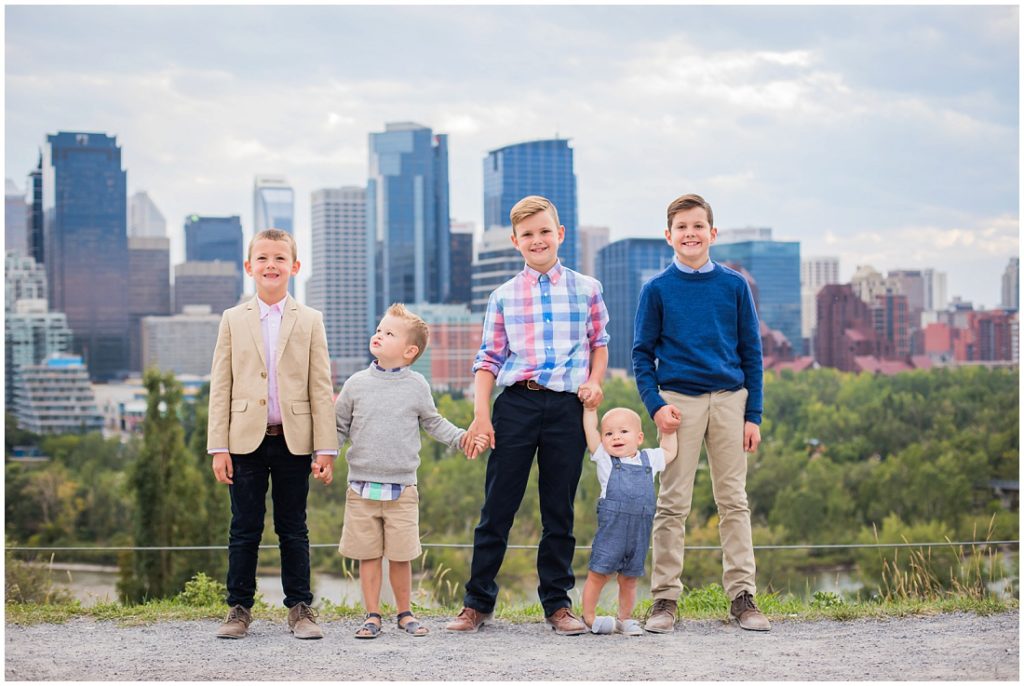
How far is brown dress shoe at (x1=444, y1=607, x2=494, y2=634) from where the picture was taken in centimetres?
338

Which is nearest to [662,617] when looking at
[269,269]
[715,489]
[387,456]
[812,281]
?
[715,489]

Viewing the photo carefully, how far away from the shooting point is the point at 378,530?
3.39 meters

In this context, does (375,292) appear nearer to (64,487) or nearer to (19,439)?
(19,439)

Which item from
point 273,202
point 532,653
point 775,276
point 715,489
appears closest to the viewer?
point 532,653

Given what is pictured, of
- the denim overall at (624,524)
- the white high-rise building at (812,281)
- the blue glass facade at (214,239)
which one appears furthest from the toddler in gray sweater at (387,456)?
the blue glass facade at (214,239)

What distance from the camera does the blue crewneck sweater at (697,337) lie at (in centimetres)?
345

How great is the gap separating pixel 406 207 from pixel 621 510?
9711 cm

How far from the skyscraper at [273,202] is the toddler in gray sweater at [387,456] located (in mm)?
82667

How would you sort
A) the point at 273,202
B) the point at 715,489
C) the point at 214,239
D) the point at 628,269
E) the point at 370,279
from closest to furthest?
the point at 715,489, the point at 628,269, the point at 273,202, the point at 214,239, the point at 370,279

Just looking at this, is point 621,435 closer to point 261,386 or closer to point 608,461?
point 608,461

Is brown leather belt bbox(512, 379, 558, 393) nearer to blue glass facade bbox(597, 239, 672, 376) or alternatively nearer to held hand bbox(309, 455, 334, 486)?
held hand bbox(309, 455, 334, 486)

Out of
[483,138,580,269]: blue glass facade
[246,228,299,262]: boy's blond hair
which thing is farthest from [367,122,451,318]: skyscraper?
[246,228,299,262]: boy's blond hair

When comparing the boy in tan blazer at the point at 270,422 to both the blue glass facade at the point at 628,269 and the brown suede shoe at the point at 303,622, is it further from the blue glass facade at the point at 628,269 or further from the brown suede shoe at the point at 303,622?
the blue glass facade at the point at 628,269

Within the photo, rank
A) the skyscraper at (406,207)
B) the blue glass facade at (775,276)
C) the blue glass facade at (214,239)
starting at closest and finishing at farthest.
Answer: the blue glass facade at (775,276) < the blue glass facade at (214,239) < the skyscraper at (406,207)
